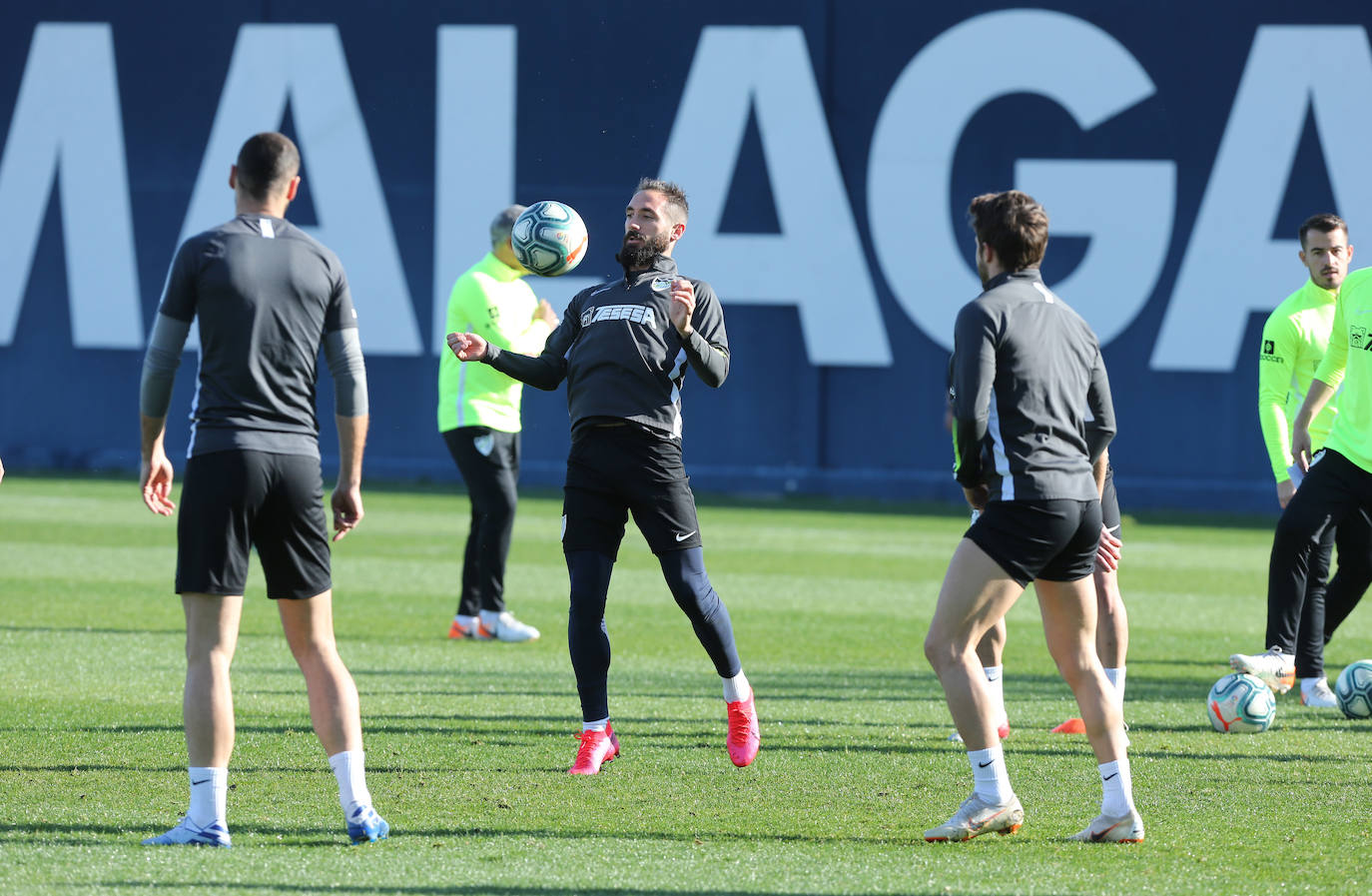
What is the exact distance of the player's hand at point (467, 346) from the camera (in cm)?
595

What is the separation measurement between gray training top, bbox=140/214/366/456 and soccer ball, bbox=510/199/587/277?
7.71 ft

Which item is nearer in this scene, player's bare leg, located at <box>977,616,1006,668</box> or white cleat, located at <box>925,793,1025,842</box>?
white cleat, located at <box>925,793,1025,842</box>

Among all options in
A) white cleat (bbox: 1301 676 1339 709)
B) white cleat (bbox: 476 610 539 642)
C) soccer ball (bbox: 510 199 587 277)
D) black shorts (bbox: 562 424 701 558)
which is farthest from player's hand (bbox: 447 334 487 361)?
white cleat (bbox: 1301 676 1339 709)

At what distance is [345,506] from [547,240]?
2.42 meters

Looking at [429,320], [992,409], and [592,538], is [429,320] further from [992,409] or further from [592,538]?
[992,409]

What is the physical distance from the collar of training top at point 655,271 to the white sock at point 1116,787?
252 centimetres

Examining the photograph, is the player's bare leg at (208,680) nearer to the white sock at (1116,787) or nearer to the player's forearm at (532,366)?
the player's forearm at (532,366)

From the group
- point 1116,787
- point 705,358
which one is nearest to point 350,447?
point 705,358

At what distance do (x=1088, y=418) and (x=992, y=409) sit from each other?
57 centimetres

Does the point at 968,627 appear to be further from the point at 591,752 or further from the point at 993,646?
the point at 993,646

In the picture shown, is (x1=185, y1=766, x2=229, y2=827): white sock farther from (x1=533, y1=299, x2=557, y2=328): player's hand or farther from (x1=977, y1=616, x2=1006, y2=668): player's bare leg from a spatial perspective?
(x1=533, y1=299, x2=557, y2=328): player's hand

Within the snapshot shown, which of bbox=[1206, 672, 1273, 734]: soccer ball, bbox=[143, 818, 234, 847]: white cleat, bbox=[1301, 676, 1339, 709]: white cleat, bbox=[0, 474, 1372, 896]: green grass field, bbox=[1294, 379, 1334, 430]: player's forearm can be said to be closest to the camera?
bbox=[0, 474, 1372, 896]: green grass field

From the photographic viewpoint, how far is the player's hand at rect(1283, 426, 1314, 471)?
24.5 feet

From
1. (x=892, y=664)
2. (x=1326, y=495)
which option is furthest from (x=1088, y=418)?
(x=892, y=664)
